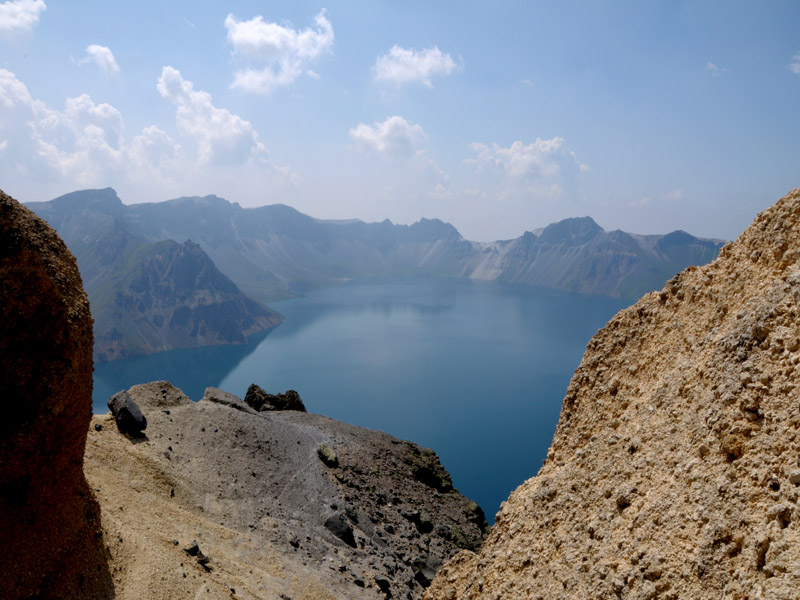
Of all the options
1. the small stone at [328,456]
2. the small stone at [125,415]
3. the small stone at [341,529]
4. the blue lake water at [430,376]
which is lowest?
the blue lake water at [430,376]

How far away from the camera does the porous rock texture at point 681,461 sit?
21.1 feet

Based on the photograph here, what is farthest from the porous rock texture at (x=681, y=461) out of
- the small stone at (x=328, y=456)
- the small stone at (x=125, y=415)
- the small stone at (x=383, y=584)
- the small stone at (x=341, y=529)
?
the small stone at (x=328, y=456)

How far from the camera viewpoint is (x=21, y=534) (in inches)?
403

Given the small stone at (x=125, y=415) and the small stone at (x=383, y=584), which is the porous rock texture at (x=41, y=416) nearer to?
the small stone at (x=125, y=415)

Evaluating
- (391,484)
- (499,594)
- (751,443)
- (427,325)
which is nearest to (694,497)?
(751,443)

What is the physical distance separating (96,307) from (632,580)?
221 m

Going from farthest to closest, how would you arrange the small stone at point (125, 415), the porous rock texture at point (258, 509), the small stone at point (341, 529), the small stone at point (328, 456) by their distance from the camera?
the small stone at point (328, 456)
the small stone at point (341, 529)
the small stone at point (125, 415)
the porous rock texture at point (258, 509)

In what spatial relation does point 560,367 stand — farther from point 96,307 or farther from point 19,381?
point 96,307

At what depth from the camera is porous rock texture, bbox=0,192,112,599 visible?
10.1 metres

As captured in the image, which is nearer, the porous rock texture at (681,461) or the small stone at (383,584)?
the porous rock texture at (681,461)

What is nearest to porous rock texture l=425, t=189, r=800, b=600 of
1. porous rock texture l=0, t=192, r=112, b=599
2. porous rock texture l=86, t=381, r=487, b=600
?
porous rock texture l=86, t=381, r=487, b=600

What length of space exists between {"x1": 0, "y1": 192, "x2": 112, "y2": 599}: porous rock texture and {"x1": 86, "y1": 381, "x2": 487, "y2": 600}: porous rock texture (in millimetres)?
1517

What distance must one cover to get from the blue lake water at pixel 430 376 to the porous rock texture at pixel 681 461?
5425cm

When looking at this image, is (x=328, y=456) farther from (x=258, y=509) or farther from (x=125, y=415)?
(x=125, y=415)
